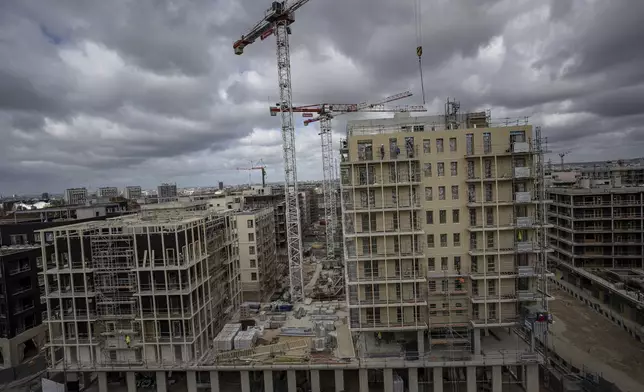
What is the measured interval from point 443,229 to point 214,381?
26.7 meters

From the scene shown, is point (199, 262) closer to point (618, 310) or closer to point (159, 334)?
point (159, 334)

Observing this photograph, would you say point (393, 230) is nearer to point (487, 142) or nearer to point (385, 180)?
point (385, 180)

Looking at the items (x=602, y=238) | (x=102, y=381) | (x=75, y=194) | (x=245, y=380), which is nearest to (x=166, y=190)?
(x=75, y=194)

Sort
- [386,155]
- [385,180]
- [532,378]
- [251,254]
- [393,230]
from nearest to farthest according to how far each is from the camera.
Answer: [532,378] → [386,155] → [385,180] → [393,230] → [251,254]

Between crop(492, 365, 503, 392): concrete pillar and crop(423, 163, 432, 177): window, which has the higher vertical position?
crop(423, 163, 432, 177): window

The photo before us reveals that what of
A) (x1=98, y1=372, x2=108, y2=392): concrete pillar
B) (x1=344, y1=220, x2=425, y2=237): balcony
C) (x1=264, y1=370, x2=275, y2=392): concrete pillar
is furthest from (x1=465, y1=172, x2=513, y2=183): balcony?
(x1=98, y1=372, x2=108, y2=392): concrete pillar

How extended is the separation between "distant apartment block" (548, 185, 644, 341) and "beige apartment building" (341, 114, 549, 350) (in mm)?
28006

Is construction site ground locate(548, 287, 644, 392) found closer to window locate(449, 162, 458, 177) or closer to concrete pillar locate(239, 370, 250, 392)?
window locate(449, 162, 458, 177)

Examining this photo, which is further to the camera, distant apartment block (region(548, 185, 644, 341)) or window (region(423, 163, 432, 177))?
distant apartment block (region(548, 185, 644, 341))

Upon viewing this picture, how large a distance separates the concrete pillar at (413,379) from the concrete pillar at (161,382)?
2366 cm

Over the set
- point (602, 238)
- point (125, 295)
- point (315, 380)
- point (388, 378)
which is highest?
point (125, 295)

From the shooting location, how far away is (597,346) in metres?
42.8

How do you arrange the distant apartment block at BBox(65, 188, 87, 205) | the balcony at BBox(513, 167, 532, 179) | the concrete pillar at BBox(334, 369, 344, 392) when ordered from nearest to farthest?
the balcony at BBox(513, 167, 532, 179)
the concrete pillar at BBox(334, 369, 344, 392)
the distant apartment block at BBox(65, 188, 87, 205)

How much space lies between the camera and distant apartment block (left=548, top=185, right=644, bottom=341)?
54.0 m
